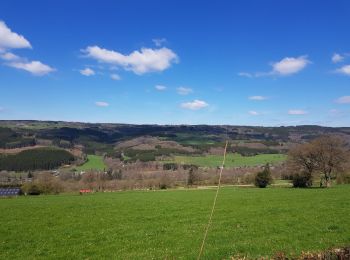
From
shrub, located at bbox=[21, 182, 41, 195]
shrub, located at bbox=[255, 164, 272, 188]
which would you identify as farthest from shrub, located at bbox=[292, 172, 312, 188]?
shrub, located at bbox=[21, 182, 41, 195]

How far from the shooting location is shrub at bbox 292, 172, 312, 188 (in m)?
73.2

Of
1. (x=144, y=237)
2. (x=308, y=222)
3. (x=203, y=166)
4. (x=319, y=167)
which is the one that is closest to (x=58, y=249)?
(x=144, y=237)

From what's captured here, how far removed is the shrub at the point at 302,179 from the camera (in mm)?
73188

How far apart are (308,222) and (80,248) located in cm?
1345

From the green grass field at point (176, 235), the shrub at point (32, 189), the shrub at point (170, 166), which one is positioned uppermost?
the green grass field at point (176, 235)

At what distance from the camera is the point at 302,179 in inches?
2904

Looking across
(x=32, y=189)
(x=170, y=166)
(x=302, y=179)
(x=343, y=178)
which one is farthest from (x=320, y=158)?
(x=170, y=166)

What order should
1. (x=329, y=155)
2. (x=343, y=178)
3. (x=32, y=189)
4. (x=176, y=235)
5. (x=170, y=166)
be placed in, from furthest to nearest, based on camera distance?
(x=170, y=166) → (x=32, y=189) → (x=343, y=178) → (x=329, y=155) → (x=176, y=235)

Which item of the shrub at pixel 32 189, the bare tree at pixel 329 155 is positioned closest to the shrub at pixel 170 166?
the shrub at pixel 32 189

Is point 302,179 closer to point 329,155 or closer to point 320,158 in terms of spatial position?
point 320,158

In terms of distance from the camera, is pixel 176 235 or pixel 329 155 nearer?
pixel 176 235

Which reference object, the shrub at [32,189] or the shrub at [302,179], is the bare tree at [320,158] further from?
the shrub at [32,189]

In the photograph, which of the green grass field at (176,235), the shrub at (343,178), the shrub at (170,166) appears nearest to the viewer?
the green grass field at (176,235)

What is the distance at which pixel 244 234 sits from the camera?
19.7 meters
